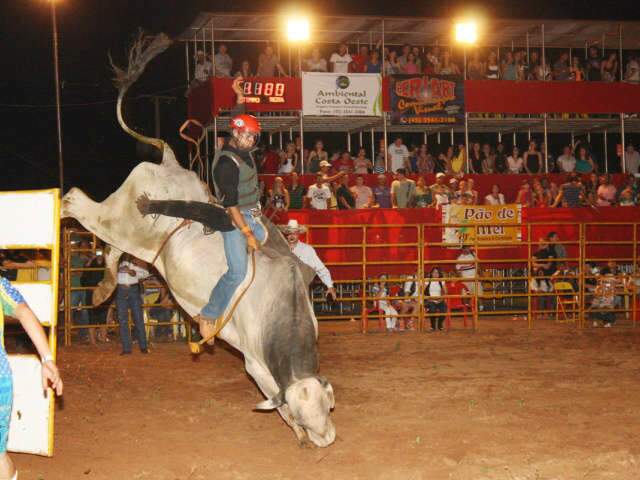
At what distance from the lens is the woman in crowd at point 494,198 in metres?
19.0

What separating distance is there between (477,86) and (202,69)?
730 cm

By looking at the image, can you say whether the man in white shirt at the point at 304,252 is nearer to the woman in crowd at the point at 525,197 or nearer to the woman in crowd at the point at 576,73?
the woman in crowd at the point at 525,197

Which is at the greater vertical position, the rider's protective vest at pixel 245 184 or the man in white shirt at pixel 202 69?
the man in white shirt at pixel 202 69

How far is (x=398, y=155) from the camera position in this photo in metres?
20.8

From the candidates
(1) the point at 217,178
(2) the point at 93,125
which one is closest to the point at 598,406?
(1) the point at 217,178

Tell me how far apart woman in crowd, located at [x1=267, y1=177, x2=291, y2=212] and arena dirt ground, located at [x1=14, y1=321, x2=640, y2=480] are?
4.96 meters

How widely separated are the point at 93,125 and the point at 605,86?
31312mm

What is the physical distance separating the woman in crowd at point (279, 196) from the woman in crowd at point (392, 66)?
17.0 ft

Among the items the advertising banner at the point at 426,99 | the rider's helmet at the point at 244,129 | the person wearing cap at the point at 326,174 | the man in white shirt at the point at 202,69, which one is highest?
the man in white shirt at the point at 202,69

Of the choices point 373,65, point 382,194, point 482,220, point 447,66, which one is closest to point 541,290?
point 482,220

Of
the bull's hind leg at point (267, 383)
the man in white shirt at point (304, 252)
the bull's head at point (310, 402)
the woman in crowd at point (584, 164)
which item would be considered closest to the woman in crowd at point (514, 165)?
the woman in crowd at point (584, 164)

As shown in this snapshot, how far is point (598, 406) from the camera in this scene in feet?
28.5

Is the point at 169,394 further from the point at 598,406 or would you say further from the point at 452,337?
the point at 452,337

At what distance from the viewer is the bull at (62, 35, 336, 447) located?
6555mm
